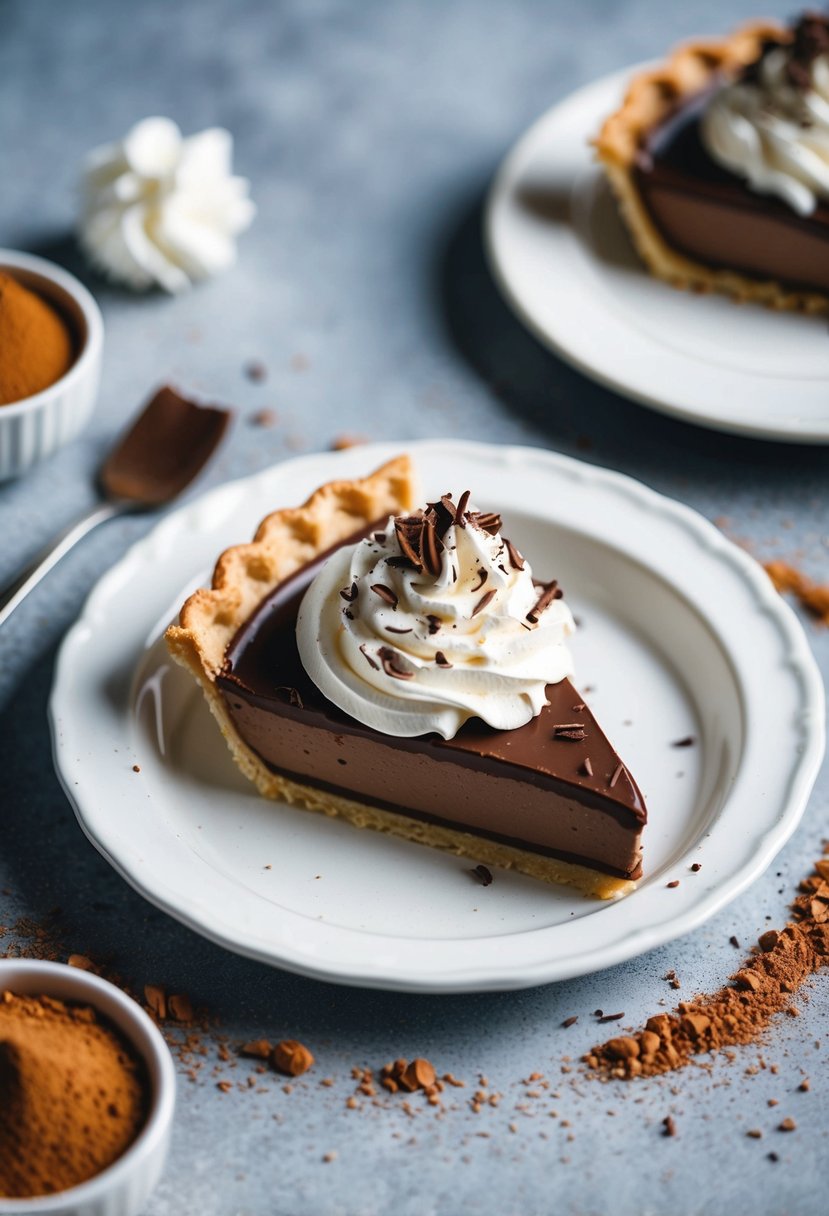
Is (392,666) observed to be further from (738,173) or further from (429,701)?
(738,173)

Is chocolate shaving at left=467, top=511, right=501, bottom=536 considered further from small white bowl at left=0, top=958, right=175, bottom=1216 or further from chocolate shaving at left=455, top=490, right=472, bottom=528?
small white bowl at left=0, top=958, right=175, bottom=1216

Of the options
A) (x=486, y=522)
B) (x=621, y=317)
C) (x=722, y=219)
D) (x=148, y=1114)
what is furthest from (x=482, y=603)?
(x=722, y=219)

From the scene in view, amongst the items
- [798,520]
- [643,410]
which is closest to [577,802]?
[798,520]

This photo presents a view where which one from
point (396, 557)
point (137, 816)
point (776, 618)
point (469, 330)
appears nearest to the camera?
point (137, 816)

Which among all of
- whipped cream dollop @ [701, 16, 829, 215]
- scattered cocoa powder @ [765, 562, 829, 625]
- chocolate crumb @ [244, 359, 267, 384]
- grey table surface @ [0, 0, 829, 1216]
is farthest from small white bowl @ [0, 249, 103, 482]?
whipped cream dollop @ [701, 16, 829, 215]

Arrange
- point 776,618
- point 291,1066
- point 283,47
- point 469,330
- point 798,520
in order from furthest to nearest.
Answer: point 283,47 < point 469,330 < point 798,520 < point 776,618 < point 291,1066

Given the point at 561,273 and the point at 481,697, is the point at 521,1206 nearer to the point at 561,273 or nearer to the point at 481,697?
the point at 481,697
